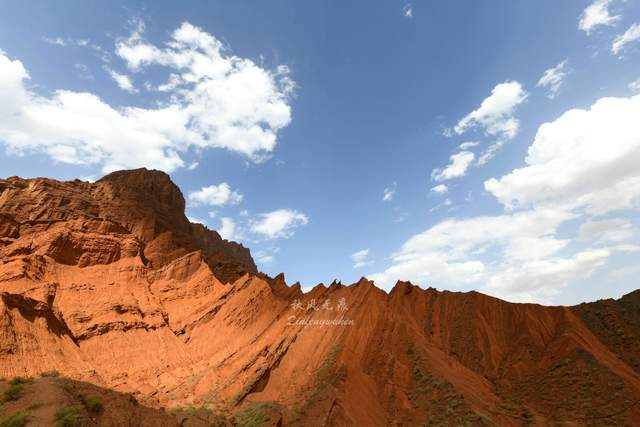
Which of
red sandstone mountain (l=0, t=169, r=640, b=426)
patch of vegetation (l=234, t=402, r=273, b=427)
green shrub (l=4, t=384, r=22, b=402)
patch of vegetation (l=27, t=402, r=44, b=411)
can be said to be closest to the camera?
patch of vegetation (l=27, t=402, r=44, b=411)

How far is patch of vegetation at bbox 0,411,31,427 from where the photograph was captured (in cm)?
1293

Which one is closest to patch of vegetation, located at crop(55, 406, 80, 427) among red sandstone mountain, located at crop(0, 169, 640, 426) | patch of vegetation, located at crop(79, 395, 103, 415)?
red sandstone mountain, located at crop(0, 169, 640, 426)

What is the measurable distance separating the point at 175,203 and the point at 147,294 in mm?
28503

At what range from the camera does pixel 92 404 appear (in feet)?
53.0

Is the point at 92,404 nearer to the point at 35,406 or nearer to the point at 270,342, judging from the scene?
the point at 35,406

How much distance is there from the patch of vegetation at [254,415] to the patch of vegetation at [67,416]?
38.7 ft

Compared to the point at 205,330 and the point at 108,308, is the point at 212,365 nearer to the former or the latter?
the point at 205,330

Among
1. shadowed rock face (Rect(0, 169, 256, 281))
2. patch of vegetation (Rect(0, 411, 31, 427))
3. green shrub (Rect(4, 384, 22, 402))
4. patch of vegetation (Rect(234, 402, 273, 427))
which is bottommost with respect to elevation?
patch of vegetation (Rect(234, 402, 273, 427))

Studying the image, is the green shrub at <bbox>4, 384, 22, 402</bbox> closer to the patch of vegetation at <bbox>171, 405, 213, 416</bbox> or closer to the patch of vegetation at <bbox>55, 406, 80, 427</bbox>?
the patch of vegetation at <bbox>55, 406, 80, 427</bbox>

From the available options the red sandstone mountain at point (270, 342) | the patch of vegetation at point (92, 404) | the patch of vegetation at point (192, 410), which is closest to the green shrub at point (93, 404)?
the patch of vegetation at point (92, 404)

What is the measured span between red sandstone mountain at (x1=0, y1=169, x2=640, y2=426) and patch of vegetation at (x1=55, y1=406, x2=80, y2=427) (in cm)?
32

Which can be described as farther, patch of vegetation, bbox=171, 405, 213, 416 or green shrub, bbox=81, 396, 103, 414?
patch of vegetation, bbox=171, 405, 213, 416

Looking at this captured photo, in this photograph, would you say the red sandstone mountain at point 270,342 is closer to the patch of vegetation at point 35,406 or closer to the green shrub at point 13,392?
the patch of vegetation at point 35,406

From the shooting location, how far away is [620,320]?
27.4 metres
